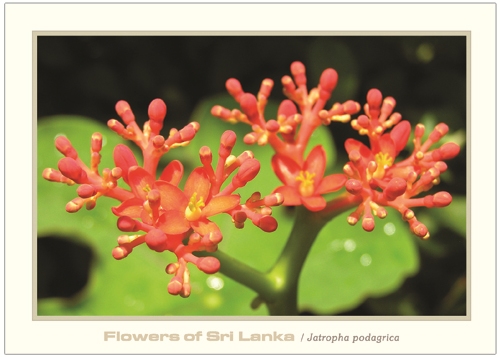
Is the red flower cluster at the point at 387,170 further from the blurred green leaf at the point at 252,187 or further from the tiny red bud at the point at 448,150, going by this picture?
the blurred green leaf at the point at 252,187

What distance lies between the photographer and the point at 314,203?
5.05 feet

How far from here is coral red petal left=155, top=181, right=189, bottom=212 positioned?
1.35 metres

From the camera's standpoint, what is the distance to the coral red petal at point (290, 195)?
1.54 m

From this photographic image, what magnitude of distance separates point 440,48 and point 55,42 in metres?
1.69

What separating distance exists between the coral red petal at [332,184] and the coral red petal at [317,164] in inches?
0.5

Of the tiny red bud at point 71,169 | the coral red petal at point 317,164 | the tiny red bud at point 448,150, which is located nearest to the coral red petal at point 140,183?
the tiny red bud at point 71,169

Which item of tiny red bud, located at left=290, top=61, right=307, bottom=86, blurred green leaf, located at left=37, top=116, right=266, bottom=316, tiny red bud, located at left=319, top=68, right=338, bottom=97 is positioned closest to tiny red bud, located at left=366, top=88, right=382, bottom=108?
tiny red bud, located at left=319, top=68, right=338, bottom=97

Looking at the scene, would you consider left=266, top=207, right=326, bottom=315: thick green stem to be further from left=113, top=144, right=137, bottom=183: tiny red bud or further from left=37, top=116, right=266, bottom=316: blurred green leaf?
left=37, top=116, right=266, bottom=316: blurred green leaf

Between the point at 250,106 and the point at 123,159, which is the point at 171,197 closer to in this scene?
the point at 123,159

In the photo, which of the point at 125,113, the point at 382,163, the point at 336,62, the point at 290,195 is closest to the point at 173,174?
the point at 125,113
